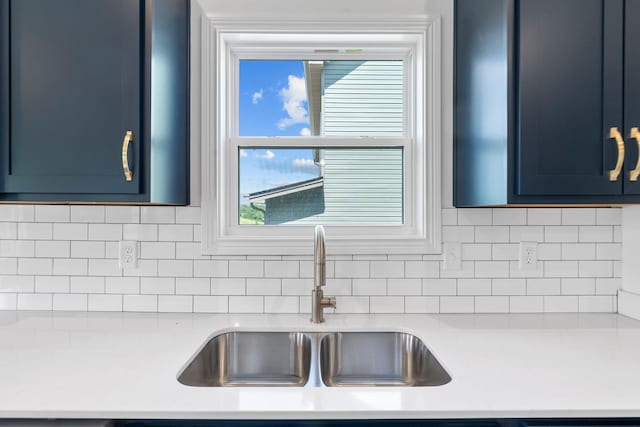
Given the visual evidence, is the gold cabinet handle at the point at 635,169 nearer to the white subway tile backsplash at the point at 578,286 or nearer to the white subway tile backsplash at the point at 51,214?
the white subway tile backsplash at the point at 578,286

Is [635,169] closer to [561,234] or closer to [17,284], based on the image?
[561,234]

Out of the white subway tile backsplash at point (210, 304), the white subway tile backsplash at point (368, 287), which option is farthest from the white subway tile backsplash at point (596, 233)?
the white subway tile backsplash at point (210, 304)

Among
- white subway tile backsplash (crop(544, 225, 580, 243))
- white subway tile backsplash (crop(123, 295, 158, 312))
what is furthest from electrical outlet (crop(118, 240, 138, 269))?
white subway tile backsplash (crop(544, 225, 580, 243))

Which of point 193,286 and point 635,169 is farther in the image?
point 193,286

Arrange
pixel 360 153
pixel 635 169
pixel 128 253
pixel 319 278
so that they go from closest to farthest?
pixel 635 169
pixel 319 278
pixel 128 253
pixel 360 153

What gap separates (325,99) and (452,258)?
877 mm

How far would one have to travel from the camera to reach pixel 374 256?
1.68m

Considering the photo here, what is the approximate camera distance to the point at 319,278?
146cm

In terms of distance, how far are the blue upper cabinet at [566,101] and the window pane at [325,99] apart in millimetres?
593

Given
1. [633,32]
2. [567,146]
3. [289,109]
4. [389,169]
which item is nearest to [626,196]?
[567,146]

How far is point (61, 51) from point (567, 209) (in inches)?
76.9

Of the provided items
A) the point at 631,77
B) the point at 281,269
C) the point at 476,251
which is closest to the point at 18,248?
the point at 281,269

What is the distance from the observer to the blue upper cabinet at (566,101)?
128 cm

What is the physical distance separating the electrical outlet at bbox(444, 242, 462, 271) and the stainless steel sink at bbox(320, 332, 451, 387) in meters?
0.37
